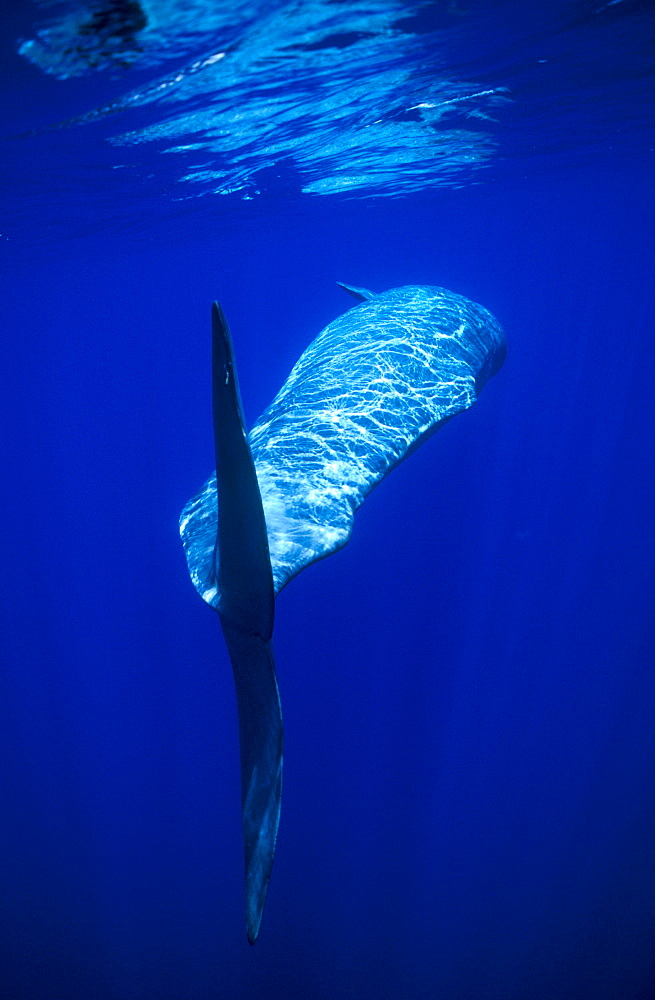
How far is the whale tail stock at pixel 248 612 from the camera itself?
10.9 ft

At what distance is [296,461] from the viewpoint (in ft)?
18.7

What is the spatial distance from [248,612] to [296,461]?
2.35m

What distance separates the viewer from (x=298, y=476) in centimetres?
539

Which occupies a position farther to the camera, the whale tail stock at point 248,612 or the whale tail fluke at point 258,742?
the whale tail fluke at point 258,742

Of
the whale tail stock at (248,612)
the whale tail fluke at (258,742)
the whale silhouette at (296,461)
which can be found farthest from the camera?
the whale tail fluke at (258,742)

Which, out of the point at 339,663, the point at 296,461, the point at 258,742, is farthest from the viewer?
the point at 339,663

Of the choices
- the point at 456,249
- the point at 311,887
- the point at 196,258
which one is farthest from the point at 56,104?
the point at 456,249

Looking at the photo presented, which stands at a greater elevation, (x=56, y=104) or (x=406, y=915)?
(x=56, y=104)

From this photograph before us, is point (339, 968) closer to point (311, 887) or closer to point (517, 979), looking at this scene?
point (311, 887)

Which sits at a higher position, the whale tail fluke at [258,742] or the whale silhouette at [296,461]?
the whale silhouette at [296,461]

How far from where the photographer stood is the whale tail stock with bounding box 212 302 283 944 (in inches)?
131

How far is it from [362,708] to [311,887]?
17.8 ft

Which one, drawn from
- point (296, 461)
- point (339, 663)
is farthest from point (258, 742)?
point (339, 663)

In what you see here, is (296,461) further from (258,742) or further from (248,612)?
(258,742)
